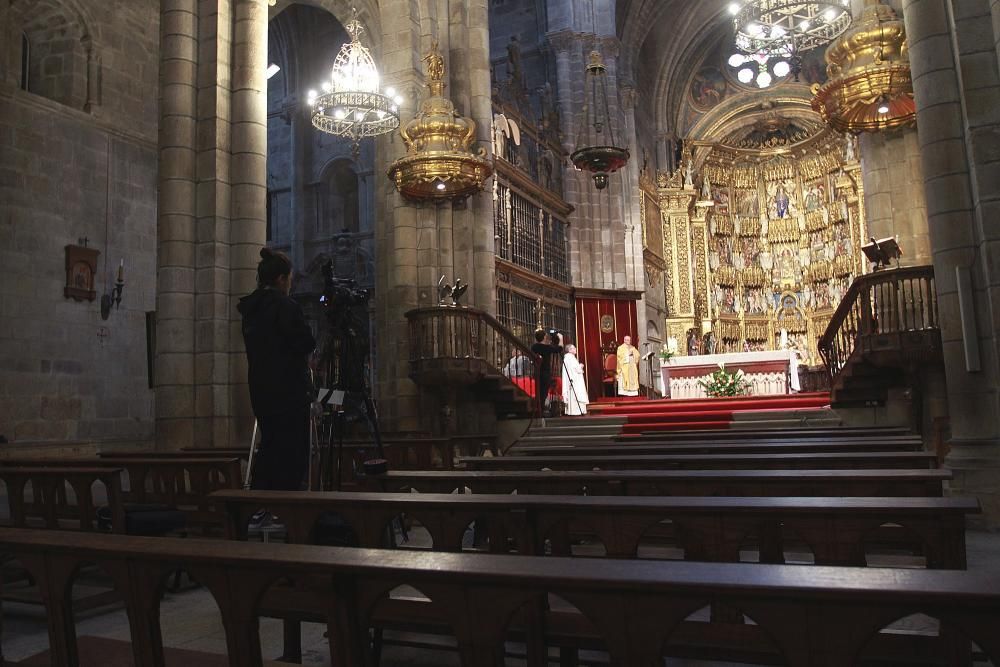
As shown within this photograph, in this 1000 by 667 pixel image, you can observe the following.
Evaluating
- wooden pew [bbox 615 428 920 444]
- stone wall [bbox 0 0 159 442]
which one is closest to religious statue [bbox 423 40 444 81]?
stone wall [bbox 0 0 159 442]

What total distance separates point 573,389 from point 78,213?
9.43 m

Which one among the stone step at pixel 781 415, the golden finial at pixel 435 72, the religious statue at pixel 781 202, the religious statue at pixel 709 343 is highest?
the religious statue at pixel 781 202

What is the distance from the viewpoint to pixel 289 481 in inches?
176

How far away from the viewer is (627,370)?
18703 mm

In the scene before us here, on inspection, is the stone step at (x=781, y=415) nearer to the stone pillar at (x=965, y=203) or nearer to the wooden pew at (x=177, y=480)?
the stone pillar at (x=965, y=203)

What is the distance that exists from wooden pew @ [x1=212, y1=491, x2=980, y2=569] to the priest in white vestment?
11.2 metres

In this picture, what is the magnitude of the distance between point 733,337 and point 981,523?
2028 centimetres

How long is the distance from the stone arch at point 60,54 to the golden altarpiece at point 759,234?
1637 centimetres

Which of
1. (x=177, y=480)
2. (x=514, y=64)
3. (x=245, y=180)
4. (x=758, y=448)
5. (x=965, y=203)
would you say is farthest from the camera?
(x=514, y=64)

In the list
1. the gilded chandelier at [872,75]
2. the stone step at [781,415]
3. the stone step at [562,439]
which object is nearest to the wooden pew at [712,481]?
the stone step at [562,439]

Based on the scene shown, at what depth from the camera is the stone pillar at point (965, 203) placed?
264 inches

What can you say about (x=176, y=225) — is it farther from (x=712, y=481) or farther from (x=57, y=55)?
(x=712, y=481)

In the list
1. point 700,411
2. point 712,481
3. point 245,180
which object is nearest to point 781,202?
point 700,411

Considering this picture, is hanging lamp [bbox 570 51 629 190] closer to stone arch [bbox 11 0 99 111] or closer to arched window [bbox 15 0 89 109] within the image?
stone arch [bbox 11 0 99 111]
